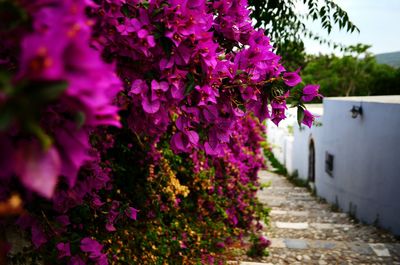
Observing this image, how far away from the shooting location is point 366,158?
7.12m

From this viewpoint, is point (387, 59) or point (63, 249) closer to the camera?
point (63, 249)

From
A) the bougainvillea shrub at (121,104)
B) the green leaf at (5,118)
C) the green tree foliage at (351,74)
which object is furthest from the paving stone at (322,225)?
the green tree foliage at (351,74)

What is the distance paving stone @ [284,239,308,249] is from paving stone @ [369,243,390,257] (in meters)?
0.84

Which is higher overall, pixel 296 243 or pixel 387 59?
pixel 387 59

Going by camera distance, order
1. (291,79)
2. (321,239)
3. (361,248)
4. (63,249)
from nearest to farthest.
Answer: (291,79) → (63,249) → (361,248) → (321,239)

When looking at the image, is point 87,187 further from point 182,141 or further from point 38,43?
point 38,43

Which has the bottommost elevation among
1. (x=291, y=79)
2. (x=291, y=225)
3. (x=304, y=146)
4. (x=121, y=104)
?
(x=291, y=225)

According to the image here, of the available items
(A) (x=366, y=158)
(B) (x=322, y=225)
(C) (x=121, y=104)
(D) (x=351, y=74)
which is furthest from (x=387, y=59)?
(C) (x=121, y=104)

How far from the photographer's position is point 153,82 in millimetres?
1338

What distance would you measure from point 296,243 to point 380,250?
3.38ft

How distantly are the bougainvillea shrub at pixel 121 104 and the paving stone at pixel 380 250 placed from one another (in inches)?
94.6

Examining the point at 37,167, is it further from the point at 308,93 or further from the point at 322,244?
the point at 322,244

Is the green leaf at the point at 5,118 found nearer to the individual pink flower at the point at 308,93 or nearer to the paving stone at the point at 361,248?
the individual pink flower at the point at 308,93

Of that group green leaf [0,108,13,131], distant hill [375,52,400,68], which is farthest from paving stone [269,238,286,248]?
distant hill [375,52,400,68]
